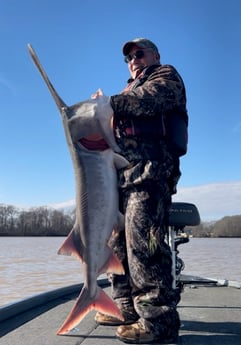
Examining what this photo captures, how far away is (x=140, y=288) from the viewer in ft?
10.3

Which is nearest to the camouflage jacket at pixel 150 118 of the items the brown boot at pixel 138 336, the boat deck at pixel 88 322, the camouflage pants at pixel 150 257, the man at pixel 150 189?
the man at pixel 150 189

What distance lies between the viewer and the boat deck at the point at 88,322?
10.0ft

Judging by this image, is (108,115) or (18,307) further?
(18,307)

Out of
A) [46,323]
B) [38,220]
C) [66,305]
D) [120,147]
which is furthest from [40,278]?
[38,220]

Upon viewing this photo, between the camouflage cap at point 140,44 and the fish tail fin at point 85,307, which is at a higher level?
the camouflage cap at point 140,44

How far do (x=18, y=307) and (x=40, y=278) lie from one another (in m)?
8.02

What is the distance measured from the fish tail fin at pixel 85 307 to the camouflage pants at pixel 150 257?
0.25 metres

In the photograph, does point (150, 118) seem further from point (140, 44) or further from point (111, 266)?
point (111, 266)

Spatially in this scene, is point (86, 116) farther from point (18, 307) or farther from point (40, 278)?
point (40, 278)

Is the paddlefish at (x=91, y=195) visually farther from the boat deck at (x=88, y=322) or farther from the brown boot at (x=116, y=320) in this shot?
the brown boot at (x=116, y=320)

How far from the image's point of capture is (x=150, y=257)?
10.2ft

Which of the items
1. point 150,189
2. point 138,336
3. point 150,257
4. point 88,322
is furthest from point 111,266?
point 88,322

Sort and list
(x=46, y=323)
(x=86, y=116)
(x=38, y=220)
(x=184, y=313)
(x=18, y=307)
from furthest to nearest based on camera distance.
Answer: (x=38, y=220) < (x=184, y=313) < (x=18, y=307) < (x=46, y=323) < (x=86, y=116)

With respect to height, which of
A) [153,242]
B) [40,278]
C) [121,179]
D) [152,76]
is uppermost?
[152,76]
